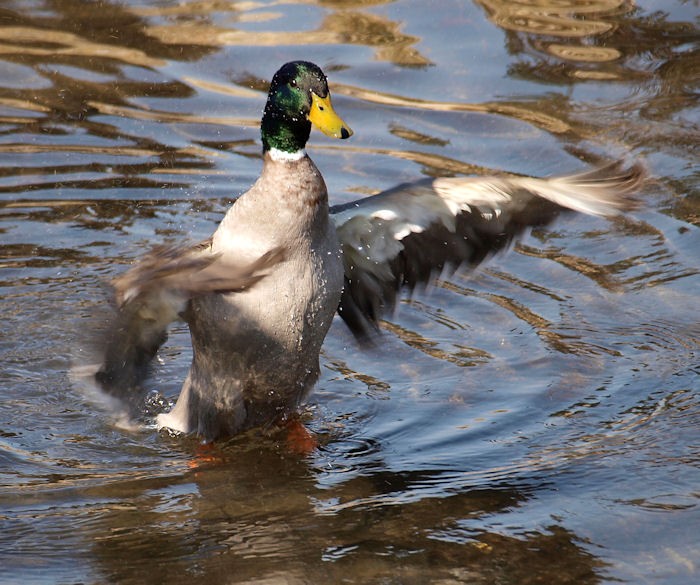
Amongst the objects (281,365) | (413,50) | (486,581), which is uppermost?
(413,50)

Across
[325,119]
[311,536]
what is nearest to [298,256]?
[325,119]

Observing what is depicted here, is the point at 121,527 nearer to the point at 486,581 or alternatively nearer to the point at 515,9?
the point at 486,581

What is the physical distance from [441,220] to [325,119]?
956 millimetres

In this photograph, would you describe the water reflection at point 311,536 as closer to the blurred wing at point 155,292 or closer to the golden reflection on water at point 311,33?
the blurred wing at point 155,292

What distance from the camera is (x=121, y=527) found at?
4.61 metres

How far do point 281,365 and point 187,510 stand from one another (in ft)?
3.07

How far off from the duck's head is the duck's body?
10cm

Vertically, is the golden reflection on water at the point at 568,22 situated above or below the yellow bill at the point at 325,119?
above

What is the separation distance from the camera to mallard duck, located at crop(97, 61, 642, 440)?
5.21 meters

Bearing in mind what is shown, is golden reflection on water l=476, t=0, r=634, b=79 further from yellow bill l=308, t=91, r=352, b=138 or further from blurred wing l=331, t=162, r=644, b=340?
yellow bill l=308, t=91, r=352, b=138

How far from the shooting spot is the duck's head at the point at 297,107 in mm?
5324

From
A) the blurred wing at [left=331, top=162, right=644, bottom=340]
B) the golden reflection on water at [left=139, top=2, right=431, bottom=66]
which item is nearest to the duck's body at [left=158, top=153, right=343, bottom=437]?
the blurred wing at [left=331, top=162, right=644, bottom=340]

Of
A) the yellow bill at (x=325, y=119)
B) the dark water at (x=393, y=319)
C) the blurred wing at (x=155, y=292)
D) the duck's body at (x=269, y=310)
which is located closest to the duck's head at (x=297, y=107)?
the yellow bill at (x=325, y=119)

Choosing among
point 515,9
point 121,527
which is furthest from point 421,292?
point 515,9
